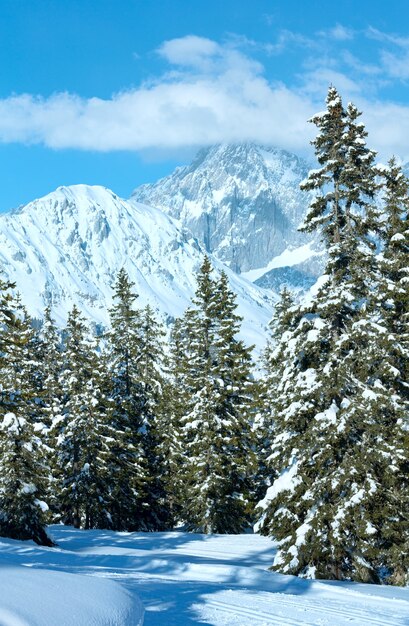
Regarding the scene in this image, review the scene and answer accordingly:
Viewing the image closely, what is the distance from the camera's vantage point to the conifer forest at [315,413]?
16.1 meters

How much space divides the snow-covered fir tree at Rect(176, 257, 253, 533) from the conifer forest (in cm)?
7

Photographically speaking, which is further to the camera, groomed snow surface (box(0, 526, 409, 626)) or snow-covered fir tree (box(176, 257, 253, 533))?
snow-covered fir tree (box(176, 257, 253, 533))

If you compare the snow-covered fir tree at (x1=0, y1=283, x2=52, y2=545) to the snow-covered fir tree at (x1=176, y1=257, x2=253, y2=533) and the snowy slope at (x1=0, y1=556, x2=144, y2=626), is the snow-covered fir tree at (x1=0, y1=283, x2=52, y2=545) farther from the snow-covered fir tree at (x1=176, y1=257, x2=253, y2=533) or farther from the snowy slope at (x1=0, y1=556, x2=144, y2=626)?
the snowy slope at (x1=0, y1=556, x2=144, y2=626)

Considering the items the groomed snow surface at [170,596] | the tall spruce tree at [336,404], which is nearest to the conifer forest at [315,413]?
the tall spruce tree at [336,404]

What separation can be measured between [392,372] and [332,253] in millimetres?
4087

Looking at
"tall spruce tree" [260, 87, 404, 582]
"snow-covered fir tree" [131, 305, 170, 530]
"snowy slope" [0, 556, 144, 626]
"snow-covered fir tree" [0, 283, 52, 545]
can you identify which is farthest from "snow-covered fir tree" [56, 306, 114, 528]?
"snowy slope" [0, 556, 144, 626]

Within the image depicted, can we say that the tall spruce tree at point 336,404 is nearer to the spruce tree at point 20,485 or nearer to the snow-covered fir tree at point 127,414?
the spruce tree at point 20,485

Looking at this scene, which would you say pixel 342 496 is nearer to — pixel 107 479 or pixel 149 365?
pixel 107 479

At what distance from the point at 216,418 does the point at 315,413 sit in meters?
11.1

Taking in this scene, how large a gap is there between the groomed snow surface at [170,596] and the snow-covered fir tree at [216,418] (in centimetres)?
999

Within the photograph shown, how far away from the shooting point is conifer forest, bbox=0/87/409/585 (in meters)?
16.1

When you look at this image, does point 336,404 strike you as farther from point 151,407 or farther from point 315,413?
point 151,407

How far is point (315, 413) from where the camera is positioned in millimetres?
17672

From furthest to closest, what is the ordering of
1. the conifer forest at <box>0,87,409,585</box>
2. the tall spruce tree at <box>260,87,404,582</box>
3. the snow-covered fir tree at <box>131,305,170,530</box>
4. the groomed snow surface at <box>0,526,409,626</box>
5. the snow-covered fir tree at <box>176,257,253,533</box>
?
the snow-covered fir tree at <box>131,305,170,530</box>
the snow-covered fir tree at <box>176,257,253,533</box>
the conifer forest at <box>0,87,409,585</box>
the tall spruce tree at <box>260,87,404,582</box>
the groomed snow surface at <box>0,526,409,626</box>
